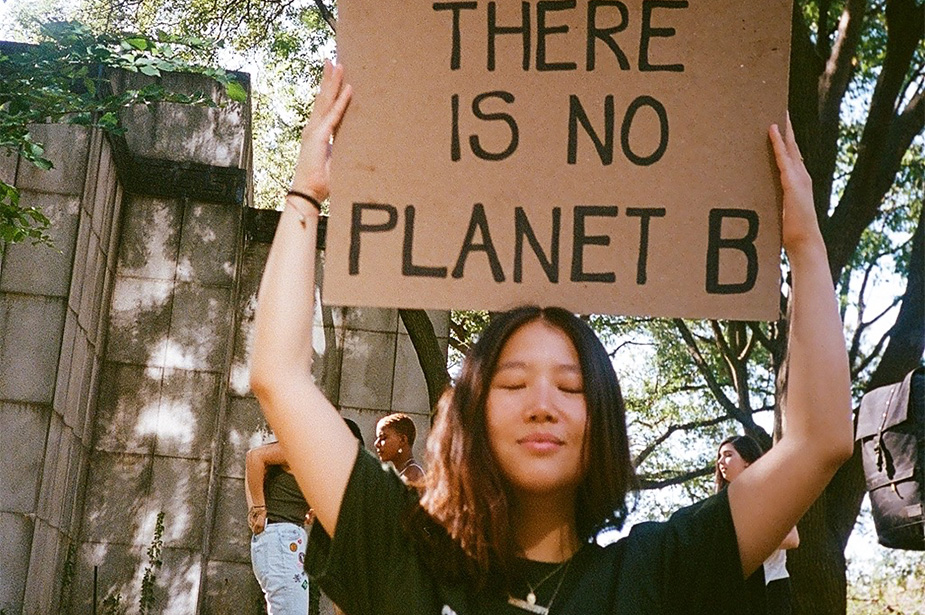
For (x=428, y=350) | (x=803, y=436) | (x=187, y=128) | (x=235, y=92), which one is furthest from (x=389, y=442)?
(x=803, y=436)

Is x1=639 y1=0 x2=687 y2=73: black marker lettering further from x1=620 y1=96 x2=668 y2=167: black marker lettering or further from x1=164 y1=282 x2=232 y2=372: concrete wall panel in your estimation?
x1=164 y1=282 x2=232 y2=372: concrete wall panel

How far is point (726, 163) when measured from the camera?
8.30 ft

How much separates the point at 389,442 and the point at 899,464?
3540 mm

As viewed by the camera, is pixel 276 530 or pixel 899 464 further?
pixel 276 530

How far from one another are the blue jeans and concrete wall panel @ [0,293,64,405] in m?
2.17

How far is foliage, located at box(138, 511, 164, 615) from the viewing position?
10094 mm

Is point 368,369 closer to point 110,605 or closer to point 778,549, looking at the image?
point 110,605

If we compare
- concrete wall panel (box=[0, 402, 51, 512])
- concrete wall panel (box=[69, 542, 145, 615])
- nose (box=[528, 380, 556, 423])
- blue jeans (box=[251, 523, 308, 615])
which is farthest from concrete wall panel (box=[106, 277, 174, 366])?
nose (box=[528, 380, 556, 423])

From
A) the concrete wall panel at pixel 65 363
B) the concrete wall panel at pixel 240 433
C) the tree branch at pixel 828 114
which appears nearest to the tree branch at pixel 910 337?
the tree branch at pixel 828 114

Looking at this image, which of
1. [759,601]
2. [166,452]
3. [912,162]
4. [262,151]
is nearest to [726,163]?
[759,601]

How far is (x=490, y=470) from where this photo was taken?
6.93 ft

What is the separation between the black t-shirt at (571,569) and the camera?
2.02 m

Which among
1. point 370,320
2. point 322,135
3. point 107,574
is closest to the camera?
point 322,135

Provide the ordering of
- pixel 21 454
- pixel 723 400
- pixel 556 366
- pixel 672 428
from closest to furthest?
pixel 556 366
pixel 21 454
pixel 723 400
pixel 672 428
